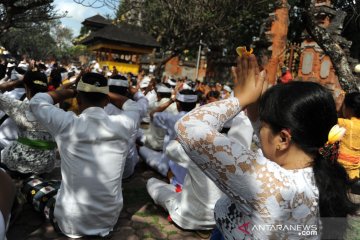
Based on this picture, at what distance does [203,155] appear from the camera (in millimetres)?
1345

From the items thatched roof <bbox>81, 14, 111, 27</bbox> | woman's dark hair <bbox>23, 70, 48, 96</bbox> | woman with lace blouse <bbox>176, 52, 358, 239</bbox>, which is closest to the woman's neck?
woman with lace blouse <bbox>176, 52, 358, 239</bbox>

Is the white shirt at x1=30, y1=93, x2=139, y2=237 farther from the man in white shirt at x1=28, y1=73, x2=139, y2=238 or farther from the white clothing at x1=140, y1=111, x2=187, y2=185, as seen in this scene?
the white clothing at x1=140, y1=111, x2=187, y2=185

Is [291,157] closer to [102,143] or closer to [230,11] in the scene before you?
[102,143]

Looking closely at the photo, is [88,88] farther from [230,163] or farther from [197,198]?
[230,163]

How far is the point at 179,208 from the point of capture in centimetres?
377

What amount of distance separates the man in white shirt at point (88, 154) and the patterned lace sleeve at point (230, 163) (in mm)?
1885

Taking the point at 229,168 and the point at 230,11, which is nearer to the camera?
the point at 229,168

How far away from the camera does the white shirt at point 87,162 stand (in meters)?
3.05

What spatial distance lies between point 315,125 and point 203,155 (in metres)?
0.47

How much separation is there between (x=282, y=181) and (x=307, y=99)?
0.34 metres

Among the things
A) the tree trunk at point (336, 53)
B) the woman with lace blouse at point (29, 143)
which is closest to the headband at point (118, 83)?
the woman with lace blouse at point (29, 143)

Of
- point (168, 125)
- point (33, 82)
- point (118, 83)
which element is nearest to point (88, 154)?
point (33, 82)

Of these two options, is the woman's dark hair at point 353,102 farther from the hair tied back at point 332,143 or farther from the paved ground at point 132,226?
the hair tied back at point 332,143

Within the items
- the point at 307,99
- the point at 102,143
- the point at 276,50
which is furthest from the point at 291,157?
the point at 276,50
